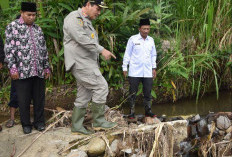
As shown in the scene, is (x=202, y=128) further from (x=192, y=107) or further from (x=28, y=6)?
(x=28, y=6)

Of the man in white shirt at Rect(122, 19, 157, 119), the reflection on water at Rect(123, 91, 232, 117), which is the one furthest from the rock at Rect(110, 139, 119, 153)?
the reflection on water at Rect(123, 91, 232, 117)

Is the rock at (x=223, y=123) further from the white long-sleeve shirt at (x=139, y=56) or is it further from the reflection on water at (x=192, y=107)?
the reflection on water at (x=192, y=107)

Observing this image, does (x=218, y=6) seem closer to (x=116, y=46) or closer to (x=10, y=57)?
(x=116, y=46)

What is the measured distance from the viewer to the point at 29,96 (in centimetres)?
346

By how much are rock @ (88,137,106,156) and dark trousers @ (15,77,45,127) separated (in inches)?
35.4

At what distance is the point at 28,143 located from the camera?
3.17 meters

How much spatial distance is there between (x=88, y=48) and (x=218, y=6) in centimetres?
410

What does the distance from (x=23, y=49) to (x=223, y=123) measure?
9.03 ft

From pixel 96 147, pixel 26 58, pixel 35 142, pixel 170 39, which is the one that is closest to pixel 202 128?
pixel 96 147

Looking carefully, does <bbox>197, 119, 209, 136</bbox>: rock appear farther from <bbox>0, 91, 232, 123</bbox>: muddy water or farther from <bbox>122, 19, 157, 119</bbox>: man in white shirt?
<bbox>0, 91, 232, 123</bbox>: muddy water

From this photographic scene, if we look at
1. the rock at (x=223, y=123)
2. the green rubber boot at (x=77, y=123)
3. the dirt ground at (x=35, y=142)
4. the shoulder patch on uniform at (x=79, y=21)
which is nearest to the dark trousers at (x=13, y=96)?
the dirt ground at (x=35, y=142)

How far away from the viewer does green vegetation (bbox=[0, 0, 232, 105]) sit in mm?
5031

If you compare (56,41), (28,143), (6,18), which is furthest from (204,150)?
(6,18)

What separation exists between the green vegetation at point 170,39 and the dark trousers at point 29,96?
4.65ft
